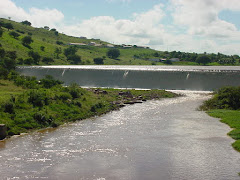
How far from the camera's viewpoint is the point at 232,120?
116ft

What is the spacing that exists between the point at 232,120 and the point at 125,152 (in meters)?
17.7

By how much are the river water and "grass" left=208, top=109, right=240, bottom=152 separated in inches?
26.9

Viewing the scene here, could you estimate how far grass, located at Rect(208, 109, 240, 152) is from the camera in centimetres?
2763

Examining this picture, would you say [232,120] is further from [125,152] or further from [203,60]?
[203,60]

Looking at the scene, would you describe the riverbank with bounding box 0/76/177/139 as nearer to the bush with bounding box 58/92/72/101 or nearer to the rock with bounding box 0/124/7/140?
the bush with bounding box 58/92/72/101

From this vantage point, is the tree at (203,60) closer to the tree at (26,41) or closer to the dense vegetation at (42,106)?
the tree at (26,41)

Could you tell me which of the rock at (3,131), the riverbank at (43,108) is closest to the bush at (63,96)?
the riverbank at (43,108)

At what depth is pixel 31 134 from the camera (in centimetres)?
2898

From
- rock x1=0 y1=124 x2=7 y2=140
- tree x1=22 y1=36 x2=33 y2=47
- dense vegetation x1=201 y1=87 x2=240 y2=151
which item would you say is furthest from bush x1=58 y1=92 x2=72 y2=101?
tree x1=22 y1=36 x2=33 y2=47

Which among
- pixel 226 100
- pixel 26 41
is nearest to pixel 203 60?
pixel 26 41

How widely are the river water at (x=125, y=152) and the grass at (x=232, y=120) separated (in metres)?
0.68

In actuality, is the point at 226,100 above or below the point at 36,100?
above

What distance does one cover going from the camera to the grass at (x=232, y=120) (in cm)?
2763

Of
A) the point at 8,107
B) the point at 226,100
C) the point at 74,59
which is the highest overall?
the point at 74,59
